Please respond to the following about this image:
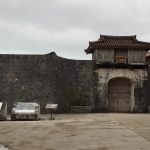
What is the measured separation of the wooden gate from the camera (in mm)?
22297

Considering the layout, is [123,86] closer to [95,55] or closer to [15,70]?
[95,55]

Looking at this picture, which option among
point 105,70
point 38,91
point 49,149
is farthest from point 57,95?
point 49,149

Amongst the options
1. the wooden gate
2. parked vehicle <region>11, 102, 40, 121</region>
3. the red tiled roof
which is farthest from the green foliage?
parked vehicle <region>11, 102, 40, 121</region>

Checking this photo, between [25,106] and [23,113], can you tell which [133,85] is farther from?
[23,113]

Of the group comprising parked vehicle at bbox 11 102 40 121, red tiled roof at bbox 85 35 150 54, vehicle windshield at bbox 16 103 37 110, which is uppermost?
red tiled roof at bbox 85 35 150 54

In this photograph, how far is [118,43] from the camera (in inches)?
856

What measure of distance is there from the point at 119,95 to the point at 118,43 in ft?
13.5

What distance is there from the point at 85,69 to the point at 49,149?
1558 cm

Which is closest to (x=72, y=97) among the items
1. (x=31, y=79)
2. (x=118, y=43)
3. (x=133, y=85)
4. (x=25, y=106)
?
(x=31, y=79)

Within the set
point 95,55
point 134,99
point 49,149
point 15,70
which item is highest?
point 95,55

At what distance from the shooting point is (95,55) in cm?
2188

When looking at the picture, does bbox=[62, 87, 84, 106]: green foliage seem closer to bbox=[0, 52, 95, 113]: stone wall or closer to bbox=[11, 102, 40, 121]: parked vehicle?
bbox=[0, 52, 95, 113]: stone wall

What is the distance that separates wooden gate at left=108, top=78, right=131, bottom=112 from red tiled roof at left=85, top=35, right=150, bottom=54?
9.60ft

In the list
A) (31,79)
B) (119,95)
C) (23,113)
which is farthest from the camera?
(119,95)
